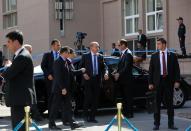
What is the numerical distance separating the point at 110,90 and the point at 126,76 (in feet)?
1.84

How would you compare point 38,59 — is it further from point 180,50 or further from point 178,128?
point 178,128

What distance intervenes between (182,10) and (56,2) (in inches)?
343

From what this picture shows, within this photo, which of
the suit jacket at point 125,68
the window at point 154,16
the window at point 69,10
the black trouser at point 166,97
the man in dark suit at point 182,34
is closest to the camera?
the black trouser at point 166,97

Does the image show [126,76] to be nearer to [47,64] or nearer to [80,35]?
[47,64]

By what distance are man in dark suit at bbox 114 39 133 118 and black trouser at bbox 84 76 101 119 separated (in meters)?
0.83

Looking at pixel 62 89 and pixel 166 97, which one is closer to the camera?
pixel 62 89

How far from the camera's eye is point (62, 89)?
11.0 m

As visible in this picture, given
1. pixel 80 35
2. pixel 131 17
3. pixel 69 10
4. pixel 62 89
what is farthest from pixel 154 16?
pixel 62 89

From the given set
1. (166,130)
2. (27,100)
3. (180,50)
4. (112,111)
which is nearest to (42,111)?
(112,111)

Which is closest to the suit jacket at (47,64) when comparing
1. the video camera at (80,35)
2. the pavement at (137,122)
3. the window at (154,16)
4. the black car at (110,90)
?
the black car at (110,90)

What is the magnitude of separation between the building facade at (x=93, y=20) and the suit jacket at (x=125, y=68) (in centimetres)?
1176

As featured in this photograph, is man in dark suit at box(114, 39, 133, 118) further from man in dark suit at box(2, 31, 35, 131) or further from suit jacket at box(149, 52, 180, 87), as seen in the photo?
man in dark suit at box(2, 31, 35, 131)

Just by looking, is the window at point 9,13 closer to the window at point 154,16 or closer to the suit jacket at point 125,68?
the window at point 154,16

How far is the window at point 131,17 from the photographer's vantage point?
27770mm
